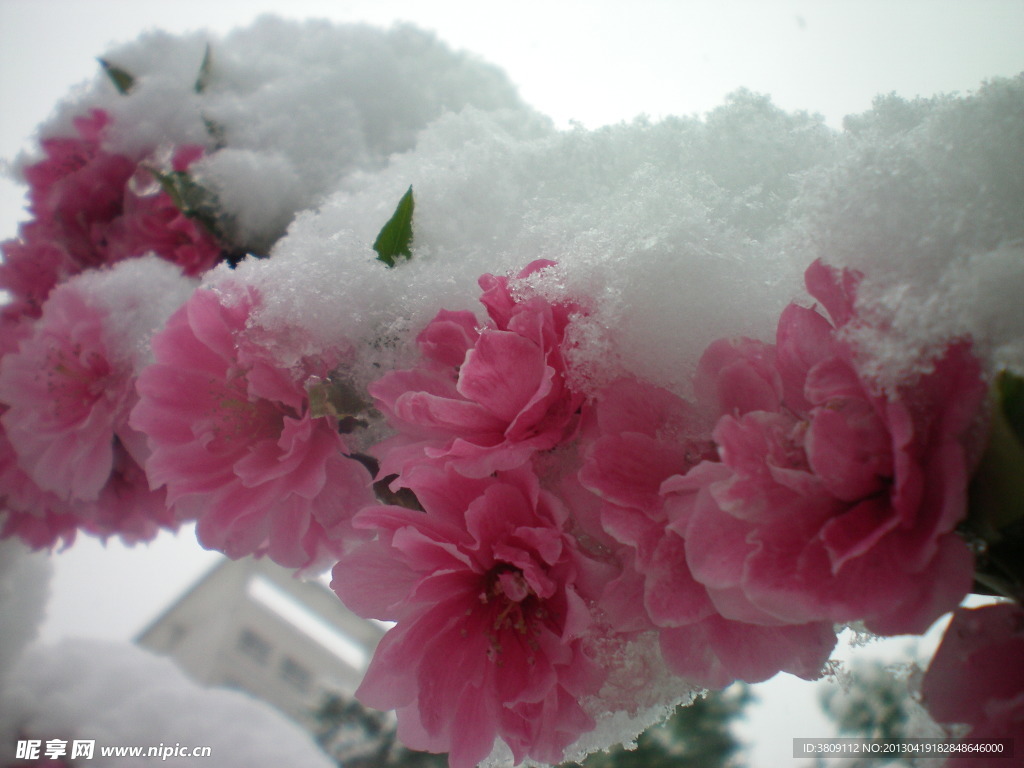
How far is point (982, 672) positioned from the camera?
0.31 meters

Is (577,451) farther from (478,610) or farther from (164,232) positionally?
(164,232)

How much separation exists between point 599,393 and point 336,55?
2.58 ft

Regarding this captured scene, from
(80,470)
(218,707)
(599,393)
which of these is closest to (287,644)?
(218,707)

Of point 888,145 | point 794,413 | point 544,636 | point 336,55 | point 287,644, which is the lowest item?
point 287,644

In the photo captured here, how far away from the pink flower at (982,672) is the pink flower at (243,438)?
393 millimetres

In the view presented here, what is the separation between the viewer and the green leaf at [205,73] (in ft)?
2.86

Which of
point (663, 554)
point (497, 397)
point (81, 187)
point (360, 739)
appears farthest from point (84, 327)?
point (360, 739)

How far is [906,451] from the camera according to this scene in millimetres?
285

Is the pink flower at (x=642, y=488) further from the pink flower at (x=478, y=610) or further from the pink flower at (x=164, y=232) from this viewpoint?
the pink flower at (x=164, y=232)

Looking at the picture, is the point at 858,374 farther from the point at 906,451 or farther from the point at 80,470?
the point at 80,470

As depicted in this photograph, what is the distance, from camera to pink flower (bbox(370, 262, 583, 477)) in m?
0.39

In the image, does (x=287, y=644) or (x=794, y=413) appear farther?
(x=287, y=644)

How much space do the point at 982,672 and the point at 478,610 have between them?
0.28m

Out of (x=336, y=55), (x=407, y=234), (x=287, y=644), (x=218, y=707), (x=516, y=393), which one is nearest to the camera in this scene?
(x=516, y=393)
